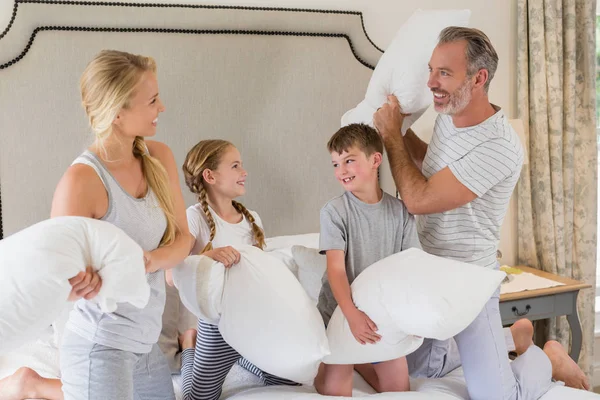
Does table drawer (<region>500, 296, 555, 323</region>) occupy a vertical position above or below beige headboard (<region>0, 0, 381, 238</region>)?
below

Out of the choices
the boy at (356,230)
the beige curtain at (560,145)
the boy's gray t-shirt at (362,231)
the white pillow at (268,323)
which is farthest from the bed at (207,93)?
the beige curtain at (560,145)

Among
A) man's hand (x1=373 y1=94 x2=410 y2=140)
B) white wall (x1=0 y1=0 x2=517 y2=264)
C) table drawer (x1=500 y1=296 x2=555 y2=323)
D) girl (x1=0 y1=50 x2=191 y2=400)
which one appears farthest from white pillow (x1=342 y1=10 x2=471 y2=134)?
table drawer (x1=500 y1=296 x2=555 y2=323)

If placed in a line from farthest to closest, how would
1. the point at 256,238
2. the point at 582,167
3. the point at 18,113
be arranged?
the point at 582,167, the point at 18,113, the point at 256,238

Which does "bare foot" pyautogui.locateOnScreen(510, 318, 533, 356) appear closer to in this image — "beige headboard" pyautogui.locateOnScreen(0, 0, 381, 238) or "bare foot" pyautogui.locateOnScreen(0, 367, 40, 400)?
"beige headboard" pyautogui.locateOnScreen(0, 0, 381, 238)

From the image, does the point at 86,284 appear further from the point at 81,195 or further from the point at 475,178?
the point at 475,178

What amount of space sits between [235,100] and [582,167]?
77.1 inches

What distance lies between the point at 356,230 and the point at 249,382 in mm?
602

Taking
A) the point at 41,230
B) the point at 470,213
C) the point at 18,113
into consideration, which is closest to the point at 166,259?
the point at 41,230

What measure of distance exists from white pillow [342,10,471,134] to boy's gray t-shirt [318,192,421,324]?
0.34 metres

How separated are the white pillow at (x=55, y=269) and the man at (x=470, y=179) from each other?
863mm

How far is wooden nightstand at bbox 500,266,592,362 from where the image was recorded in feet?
9.75

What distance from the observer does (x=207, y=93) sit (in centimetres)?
264

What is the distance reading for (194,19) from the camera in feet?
8.54

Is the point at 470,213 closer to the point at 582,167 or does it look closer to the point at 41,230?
the point at 41,230
